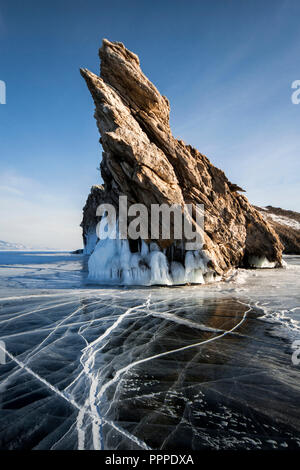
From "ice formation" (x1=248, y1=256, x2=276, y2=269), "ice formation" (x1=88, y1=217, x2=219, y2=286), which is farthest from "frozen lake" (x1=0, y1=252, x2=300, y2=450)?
"ice formation" (x1=248, y1=256, x2=276, y2=269)

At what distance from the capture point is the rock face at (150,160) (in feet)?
40.9

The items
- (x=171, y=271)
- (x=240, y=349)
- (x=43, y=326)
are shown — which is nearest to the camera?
(x=240, y=349)

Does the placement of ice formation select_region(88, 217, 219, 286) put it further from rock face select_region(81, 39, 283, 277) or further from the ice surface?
the ice surface

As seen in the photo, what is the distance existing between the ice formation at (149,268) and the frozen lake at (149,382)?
20.8 feet

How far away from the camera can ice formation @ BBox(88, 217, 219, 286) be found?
12719 mm

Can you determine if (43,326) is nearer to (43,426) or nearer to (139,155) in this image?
(43,426)

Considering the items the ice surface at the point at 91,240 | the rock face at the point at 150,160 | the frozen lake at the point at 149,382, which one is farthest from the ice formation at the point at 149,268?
the ice surface at the point at 91,240

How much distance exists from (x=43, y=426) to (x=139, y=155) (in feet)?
40.1

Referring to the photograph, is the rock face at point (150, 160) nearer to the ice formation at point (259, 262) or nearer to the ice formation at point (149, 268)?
the ice formation at point (149, 268)

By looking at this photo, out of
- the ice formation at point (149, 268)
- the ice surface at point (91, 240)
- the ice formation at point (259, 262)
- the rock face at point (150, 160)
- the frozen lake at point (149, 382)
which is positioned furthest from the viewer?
the ice surface at point (91, 240)

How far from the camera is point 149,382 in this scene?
308 cm

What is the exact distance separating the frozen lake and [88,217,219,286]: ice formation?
250 inches

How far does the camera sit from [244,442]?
205cm
